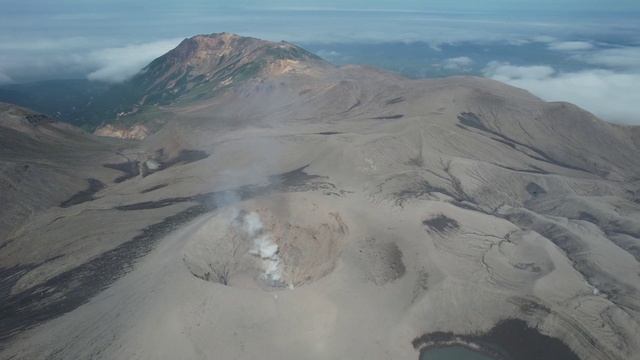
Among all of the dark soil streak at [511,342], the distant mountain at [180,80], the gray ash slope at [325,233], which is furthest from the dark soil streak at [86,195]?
the distant mountain at [180,80]

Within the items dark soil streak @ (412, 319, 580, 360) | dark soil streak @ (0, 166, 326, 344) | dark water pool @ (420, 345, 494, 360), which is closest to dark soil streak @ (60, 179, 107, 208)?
dark soil streak @ (0, 166, 326, 344)

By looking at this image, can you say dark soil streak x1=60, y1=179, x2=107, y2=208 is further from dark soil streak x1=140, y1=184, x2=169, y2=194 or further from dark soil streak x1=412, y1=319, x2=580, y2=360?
dark soil streak x1=412, y1=319, x2=580, y2=360

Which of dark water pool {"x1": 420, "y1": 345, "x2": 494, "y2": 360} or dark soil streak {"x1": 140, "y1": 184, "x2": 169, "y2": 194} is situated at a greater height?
dark soil streak {"x1": 140, "y1": 184, "x2": 169, "y2": 194}

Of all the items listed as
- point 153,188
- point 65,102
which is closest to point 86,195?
point 153,188

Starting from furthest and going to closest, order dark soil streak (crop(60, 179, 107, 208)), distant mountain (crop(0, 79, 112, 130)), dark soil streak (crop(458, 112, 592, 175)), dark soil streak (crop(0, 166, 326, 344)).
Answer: distant mountain (crop(0, 79, 112, 130)) → dark soil streak (crop(458, 112, 592, 175)) → dark soil streak (crop(60, 179, 107, 208)) → dark soil streak (crop(0, 166, 326, 344))

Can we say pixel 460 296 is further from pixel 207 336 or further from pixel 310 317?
pixel 207 336

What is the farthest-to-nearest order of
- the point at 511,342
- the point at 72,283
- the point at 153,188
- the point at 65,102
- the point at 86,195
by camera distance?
the point at 65,102 < the point at 86,195 < the point at 153,188 < the point at 72,283 < the point at 511,342

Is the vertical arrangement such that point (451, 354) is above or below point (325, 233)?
below

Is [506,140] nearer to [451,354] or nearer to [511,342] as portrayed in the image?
[511,342]
